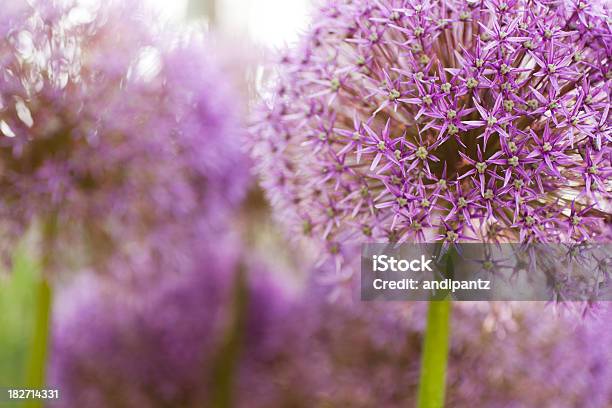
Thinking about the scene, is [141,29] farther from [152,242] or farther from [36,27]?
[152,242]

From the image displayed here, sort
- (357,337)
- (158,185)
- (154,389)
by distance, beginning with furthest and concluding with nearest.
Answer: (154,389)
(357,337)
(158,185)

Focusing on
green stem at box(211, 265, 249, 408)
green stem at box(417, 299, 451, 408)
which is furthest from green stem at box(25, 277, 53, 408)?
green stem at box(417, 299, 451, 408)

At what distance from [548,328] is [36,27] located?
1.20 meters

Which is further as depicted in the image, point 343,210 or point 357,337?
point 357,337

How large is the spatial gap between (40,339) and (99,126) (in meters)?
0.45

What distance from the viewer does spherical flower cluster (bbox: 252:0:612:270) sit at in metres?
0.82

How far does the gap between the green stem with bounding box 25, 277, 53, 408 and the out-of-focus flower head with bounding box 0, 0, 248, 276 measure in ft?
0.22

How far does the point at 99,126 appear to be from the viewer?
1.13m

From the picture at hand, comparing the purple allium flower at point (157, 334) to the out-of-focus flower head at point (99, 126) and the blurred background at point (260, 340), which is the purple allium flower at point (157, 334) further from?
the out-of-focus flower head at point (99, 126)

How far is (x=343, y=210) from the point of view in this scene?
978 mm

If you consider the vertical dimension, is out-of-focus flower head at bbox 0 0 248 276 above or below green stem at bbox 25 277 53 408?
above

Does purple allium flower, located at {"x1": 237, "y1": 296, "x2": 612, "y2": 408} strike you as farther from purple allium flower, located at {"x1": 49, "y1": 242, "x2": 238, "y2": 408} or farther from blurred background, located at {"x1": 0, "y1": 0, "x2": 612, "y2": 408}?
purple allium flower, located at {"x1": 49, "y1": 242, "x2": 238, "y2": 408}

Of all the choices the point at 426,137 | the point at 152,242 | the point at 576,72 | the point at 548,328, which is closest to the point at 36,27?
the point at 152,242

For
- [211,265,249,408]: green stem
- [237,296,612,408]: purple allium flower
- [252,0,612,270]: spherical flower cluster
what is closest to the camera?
[252,0,612,270]: spherical flower cluster
